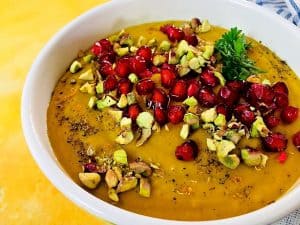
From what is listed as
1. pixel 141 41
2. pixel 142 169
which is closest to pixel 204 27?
pixel 141 41

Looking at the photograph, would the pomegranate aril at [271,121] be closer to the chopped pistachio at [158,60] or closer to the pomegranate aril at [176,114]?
the pomegranate aril at [176,114]

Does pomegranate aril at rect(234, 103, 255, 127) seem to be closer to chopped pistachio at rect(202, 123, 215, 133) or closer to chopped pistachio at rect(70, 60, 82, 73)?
chopped pistachio at rect(202, 123, 215, 133)

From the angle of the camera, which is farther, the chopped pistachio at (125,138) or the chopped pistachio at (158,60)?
the chopped pistachio at (158,60)

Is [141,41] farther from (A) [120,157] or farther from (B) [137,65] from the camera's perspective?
(A) [120,157]

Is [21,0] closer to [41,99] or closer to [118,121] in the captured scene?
[41,99]

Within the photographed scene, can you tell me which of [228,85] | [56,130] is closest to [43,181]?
[56,130]

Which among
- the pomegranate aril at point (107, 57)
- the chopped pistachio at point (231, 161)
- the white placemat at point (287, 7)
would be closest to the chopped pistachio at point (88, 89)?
the pomegranate aril at point (107, 57)

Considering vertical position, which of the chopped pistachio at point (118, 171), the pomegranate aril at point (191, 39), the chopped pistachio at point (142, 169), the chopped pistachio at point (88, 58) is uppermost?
the pomegranate aril at point (191, 39)
